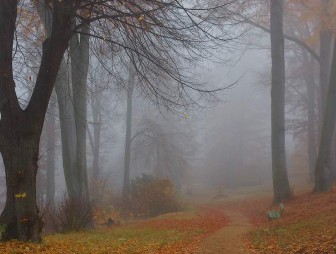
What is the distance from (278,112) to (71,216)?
9626 millimetres

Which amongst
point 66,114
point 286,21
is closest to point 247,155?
point 286,21

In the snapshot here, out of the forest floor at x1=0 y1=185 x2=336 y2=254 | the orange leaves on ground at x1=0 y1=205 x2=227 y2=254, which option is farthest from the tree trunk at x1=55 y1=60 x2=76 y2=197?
the orange leaves on ground at x1=0 y1=205 x2=227 y2=254

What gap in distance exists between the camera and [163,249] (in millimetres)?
8289

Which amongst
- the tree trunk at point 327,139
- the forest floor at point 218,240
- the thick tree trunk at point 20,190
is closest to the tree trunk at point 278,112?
the tree trunk at point 327,139

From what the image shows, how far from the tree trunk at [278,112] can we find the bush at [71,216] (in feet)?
27.4

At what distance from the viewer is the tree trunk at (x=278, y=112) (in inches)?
652

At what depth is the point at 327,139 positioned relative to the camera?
15141 millimetres

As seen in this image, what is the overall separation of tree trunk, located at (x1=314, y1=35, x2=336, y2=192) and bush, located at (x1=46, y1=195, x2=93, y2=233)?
894cm

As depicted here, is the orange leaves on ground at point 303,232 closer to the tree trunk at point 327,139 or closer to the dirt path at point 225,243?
the dirt path at point 225,243

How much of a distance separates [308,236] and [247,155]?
36.9 metres

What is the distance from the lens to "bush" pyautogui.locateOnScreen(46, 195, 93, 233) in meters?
11.6

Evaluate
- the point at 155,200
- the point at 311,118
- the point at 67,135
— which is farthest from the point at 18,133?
the point at 311,118

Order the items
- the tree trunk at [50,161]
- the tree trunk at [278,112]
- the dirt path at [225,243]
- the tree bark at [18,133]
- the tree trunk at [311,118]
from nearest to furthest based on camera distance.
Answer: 1. the tree bark at [18,133]
2. the dirt path at [225,243]
3. the tree trunk at [278,112]
4. the tree trunk at [50,161]
5. the tree trunk at [311,118]

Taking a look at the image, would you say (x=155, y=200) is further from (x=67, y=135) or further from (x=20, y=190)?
(x=20, y=190)
